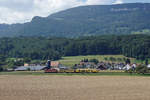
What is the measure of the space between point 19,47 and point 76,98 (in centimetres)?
15633

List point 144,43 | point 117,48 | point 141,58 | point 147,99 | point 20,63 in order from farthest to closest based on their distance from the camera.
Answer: point 117,48
point 144,43
point 141,58
point 20,63
point 147,99

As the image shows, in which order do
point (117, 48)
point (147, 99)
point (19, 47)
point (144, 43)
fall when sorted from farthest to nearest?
point (19, 47)
point (117, 48)
point (144, 43)
point (147, 99)

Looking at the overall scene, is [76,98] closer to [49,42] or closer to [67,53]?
[67,53]

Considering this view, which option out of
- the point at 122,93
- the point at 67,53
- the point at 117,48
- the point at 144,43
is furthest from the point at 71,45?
the point at 122,93

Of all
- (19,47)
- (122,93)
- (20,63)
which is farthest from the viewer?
(19,47)

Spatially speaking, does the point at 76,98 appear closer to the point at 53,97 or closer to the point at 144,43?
the point at 53,97

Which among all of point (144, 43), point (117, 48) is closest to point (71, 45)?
point (117, 48)

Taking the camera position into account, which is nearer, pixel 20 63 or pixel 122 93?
pixel 122 93

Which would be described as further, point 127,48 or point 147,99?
point 127,48

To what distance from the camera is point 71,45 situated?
6796 inches

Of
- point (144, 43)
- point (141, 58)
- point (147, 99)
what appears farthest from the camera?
point (144, 43)

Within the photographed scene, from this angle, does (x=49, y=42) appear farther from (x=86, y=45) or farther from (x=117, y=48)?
(x=117, y=48)

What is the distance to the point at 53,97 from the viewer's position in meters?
35.4

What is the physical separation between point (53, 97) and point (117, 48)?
131948 mm
